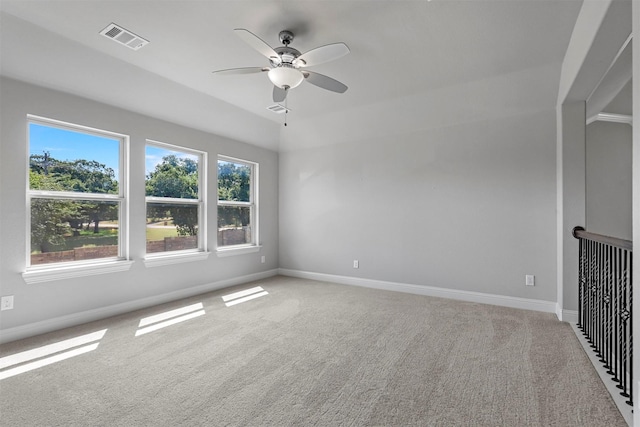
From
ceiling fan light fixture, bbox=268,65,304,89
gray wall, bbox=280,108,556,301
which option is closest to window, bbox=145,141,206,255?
gray wall, bbox=280,108,556,301

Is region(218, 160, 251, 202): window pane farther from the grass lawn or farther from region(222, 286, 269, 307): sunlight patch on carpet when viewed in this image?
region(222, 286, 269, 307): sunlight patch on carpet

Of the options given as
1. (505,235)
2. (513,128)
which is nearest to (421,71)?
(513,128)

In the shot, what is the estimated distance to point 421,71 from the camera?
3.34m

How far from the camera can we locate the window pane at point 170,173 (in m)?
4.13

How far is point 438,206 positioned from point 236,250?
3181 millimetres

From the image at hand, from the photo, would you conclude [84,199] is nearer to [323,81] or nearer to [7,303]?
[7,303]

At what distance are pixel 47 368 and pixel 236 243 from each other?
3.12 meters

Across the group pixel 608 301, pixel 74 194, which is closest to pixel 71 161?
pixel 74 194

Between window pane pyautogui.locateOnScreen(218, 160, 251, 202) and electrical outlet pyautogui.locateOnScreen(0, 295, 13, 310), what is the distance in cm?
268

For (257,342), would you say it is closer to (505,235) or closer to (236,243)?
(236,243)

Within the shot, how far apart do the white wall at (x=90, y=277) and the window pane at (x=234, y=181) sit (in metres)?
0.22

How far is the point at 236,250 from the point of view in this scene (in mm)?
5141

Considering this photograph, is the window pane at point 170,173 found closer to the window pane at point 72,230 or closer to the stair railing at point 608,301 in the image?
the window pane at point 72,230

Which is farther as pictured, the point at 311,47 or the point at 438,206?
the point at 438,206
